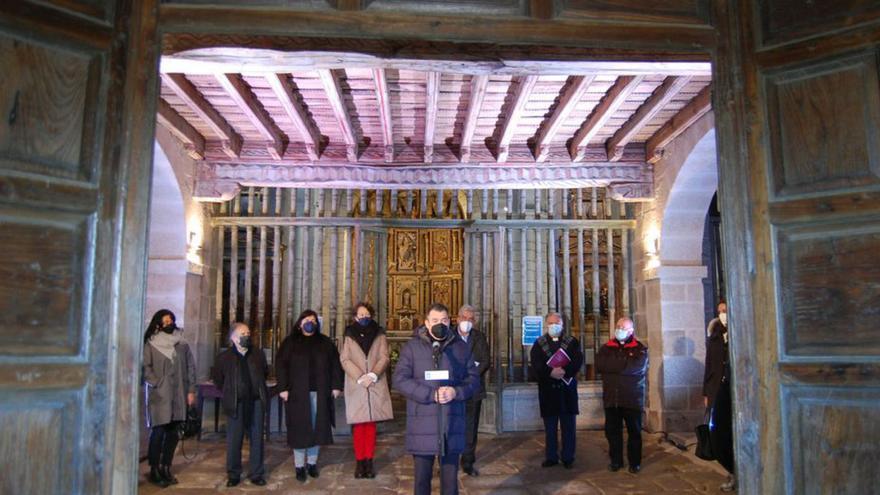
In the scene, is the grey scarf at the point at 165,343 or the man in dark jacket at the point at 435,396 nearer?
the man in dark jacket at the point at 435,396

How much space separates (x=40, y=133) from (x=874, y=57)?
334 centimetres

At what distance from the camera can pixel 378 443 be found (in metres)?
7.85

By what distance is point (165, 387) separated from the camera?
5523 mm

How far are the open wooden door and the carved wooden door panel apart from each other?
7858mm

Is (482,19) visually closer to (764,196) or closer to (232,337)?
(764,196)

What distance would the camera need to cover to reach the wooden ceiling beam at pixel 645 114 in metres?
5.99

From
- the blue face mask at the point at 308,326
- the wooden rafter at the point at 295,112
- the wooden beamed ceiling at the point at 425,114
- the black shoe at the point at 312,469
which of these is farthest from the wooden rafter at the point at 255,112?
the black shoe at the point at 312,469

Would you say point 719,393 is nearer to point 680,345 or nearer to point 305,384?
point 680,345

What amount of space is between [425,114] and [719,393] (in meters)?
4.04

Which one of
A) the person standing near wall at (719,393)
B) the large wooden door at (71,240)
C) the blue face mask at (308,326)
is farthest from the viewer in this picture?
the blue face mask at (308,326)

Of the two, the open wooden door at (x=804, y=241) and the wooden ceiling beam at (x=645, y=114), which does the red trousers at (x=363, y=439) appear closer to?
the open wooden door at (x=804, y=241)

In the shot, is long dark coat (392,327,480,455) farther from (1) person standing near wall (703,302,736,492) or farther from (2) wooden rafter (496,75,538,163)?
(2) wooden rafter (496,75,538,163)

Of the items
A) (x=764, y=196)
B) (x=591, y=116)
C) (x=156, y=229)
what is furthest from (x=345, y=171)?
(x=764, y=196)

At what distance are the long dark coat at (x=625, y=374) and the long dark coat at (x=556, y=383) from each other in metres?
0.32
